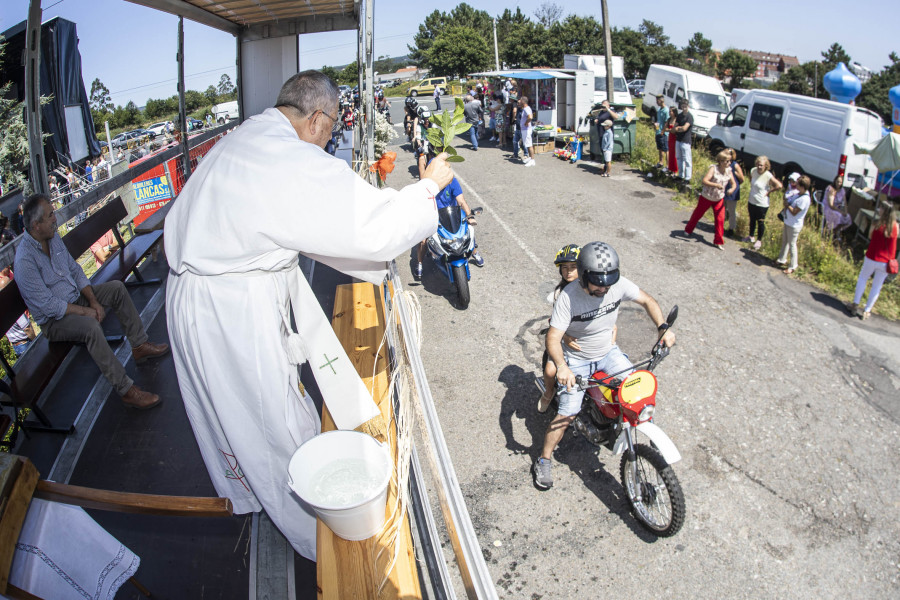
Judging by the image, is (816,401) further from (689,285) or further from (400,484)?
(400,484)

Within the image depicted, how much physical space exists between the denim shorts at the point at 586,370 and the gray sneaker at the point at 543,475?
1.43 ft

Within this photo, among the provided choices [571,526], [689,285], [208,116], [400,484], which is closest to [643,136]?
[689,285]

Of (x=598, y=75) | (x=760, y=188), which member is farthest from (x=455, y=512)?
(x=598, y=75)

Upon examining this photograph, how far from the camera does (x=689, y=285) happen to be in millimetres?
7090

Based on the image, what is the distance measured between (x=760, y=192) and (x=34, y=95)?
28.6 ft

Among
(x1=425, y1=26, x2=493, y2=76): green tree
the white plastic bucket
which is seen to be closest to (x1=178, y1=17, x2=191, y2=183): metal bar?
the white plastic bucket

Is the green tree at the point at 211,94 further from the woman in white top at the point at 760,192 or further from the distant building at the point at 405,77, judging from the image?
the distant building at the point at 405,77

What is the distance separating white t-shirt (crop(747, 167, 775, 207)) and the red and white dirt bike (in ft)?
18.7

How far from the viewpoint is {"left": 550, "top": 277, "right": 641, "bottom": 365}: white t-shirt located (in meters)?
3.68

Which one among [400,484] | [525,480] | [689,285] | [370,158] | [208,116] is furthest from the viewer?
[208,116]

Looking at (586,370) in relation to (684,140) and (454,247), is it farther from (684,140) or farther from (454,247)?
(684,140)

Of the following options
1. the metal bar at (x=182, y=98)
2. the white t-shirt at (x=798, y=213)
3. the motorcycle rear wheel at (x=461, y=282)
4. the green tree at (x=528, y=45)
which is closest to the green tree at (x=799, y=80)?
the green tree at (x=528, y=45)

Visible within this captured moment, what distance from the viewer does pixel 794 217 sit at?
7.16m

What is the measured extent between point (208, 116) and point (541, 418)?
764cm
